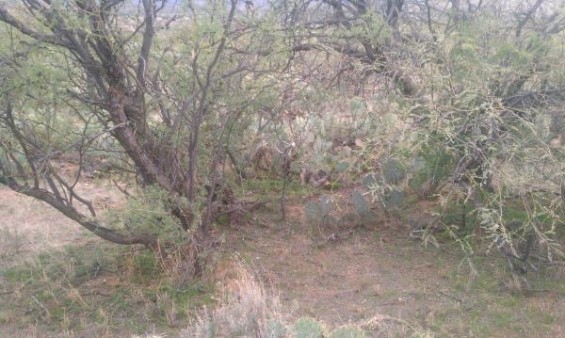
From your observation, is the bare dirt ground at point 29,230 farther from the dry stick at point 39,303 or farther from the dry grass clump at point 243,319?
the dry grass clump at point 243,319

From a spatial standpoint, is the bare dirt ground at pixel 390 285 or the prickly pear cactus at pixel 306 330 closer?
the prickly pear cactus at pixel 306 330

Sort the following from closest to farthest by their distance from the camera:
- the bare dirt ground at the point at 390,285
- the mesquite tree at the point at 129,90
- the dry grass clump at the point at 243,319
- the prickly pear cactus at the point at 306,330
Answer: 1. the prickly pear cactus at the point at 306,330
2. the dry grass clump at the point at 243,319
3. the mesquite tree at the point at 129,90
4. the bare dirt ground at the point at 390,285

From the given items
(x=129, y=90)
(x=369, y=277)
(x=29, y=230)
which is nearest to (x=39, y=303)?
(x=129, y=90)

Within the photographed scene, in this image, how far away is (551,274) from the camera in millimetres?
6262

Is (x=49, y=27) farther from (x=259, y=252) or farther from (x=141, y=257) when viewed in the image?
(x=259, y=252)

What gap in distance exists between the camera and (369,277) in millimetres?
6492

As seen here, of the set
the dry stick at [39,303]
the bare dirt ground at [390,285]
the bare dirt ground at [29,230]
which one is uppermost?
the bare dirt ground at [29,230]

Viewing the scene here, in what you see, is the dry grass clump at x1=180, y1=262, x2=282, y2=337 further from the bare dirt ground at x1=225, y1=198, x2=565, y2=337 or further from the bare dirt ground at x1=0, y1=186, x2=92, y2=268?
the bare dirt ground at x1=0, y1=186, x2=92, y2=268

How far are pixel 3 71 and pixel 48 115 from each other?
81 cm

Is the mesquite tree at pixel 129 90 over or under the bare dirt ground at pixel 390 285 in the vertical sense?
over

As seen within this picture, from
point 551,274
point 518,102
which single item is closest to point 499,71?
point 518,102

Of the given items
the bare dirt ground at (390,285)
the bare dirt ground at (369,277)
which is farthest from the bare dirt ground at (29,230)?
the bare dirt ground at (390,285)

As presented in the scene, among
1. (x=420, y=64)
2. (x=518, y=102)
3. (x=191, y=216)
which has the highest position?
(x=420, y=64)

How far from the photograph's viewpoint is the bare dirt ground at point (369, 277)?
5.49 m
